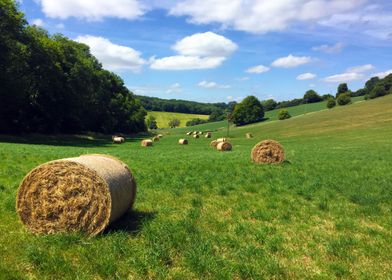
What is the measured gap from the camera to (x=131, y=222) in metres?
8.98

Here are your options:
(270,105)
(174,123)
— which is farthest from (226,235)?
(174,123)

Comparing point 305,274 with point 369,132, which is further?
point 369,132

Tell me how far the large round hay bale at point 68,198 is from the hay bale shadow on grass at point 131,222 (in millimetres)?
238

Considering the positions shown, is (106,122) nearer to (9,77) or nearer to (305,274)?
(9,77)

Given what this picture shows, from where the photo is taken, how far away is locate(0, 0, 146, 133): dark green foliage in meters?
41.9

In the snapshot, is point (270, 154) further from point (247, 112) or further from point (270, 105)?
point (270, 105)

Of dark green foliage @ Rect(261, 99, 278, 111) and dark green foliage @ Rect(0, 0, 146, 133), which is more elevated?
dark green foliage @ Rect(0, 0, 146, 133)

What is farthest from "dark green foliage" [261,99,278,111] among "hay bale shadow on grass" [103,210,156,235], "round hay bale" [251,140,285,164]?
"hay bale shadow on grass" [103,210,156,235]

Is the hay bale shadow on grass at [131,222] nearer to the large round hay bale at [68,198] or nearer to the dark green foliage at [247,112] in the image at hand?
the large round hay bale at [68,198]

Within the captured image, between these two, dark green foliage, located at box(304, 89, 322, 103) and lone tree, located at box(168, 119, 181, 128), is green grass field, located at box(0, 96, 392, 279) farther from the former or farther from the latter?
lone tree, located at box(168, 119, 181, 128)

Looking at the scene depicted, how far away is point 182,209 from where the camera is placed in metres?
10.6

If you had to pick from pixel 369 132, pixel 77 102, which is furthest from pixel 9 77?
pixel 369 132

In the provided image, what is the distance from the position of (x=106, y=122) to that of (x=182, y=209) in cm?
7162

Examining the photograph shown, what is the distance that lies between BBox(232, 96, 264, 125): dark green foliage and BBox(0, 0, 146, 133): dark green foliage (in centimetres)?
5166
